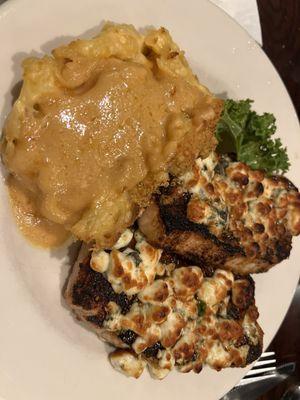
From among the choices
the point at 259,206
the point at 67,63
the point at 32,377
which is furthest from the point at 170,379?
the point at 67,63

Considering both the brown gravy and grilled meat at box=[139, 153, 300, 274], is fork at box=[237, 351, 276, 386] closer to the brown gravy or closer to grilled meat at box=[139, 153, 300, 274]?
grilled meat at box=[139, 153, 300, 274]

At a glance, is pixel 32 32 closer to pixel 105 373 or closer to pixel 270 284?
pixel 105 373

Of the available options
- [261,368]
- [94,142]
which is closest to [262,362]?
[261,368]

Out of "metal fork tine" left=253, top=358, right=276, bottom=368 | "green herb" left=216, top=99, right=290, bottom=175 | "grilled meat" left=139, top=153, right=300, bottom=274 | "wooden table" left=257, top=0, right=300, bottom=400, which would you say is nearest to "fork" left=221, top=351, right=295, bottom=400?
"metal fork tine" left=253, top=358, right=276, bottom=368

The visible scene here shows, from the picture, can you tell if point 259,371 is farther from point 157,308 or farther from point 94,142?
point 94,142

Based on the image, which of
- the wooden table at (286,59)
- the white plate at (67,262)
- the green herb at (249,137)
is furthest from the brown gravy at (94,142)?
the wooden table at (286,59)
